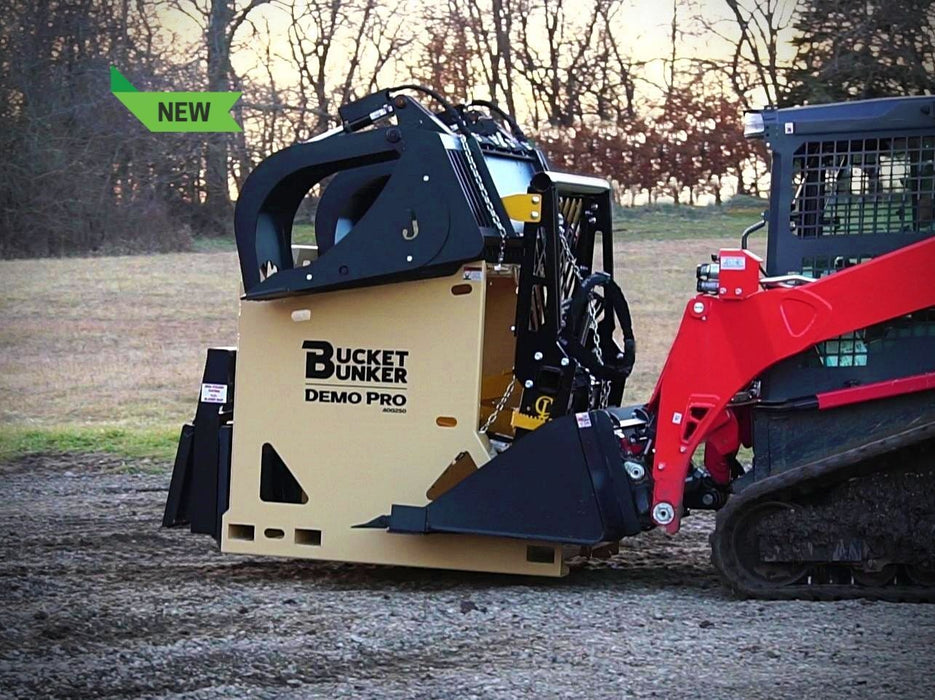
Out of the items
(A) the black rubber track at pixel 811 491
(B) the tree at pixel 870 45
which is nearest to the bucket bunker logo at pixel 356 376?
(A) the black rubber track at pixel 811 491

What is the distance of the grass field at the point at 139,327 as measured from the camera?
12.4 metres

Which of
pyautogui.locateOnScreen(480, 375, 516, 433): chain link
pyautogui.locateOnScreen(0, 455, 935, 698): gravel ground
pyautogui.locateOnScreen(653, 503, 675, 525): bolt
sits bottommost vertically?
pyautogui.locateOnScreen(0, 455, 935, 698): gravel ground

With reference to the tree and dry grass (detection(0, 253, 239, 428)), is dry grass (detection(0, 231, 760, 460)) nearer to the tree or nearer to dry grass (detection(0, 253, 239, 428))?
dry grass (detection(0, 253, 239, 428))

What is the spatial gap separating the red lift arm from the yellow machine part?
2.22ft

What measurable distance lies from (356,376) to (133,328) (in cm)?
1003

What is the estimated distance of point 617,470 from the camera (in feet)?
19.7

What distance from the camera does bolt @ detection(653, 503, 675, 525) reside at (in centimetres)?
598

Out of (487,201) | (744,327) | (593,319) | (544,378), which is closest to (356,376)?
(544,378)

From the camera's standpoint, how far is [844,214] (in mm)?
5957

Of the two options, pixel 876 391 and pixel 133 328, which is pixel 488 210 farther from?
pixel 133 328

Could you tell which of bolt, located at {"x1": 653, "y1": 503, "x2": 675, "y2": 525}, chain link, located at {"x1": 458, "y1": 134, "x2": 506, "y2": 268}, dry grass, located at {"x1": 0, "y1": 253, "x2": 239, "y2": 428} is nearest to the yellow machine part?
chain link, located at {"x1": 458, "y1": 134, "x2": 506, "y2": 268}

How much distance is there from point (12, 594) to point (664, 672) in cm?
280

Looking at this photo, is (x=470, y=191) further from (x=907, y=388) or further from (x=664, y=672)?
(x=664, y=672)

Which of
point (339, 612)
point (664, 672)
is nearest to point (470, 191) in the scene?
point (339, 612)
